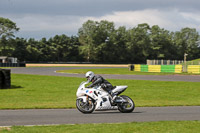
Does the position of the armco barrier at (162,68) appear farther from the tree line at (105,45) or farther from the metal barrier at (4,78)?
the tree line at (105,45)

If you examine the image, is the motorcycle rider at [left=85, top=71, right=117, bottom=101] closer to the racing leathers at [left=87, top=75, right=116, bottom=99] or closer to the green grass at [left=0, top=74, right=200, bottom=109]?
the racing leathers at [left=87, top=75, right=116, bottom=99]

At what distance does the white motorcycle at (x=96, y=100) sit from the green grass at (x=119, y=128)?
8.18 feet

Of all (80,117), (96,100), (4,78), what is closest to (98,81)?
(96,100)

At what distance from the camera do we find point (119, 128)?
328 inches

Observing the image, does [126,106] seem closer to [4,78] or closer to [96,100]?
[96,100]

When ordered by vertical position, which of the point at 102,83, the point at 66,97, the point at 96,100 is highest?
the point at 102,83

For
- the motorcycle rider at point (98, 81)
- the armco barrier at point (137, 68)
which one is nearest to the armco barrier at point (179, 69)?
the armco barrier at point (137, 68)

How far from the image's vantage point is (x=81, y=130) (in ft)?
26.3

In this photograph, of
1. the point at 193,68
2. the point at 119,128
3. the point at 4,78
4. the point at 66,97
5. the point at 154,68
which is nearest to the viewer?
the point at 119,128

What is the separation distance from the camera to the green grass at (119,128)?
26.0ft

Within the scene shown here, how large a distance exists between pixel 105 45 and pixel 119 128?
111m

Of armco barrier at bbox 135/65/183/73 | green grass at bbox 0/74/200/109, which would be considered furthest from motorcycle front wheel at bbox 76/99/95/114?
armco barrier at bbox 135/65/183/73

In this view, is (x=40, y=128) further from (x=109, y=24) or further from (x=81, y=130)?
(x=109, y=24)

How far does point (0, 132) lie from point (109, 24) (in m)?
117
